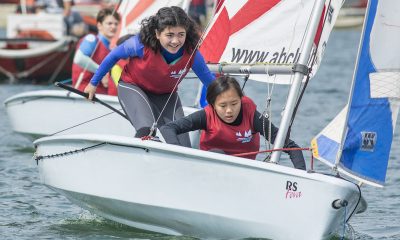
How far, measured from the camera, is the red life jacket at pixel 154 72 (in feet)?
21.1

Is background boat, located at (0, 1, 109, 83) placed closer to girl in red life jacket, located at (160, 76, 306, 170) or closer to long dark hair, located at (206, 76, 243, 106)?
girl in red life jacket, located at (160, 76, 306, 170)

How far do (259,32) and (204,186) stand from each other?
5.90 ft

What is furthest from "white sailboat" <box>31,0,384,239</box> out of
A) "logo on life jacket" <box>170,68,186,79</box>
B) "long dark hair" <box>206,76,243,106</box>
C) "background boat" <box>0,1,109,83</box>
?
"background boat" <box>0,1,109,83</box>

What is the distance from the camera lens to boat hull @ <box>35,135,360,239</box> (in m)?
5.38

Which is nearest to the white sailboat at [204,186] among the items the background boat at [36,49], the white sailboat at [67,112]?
the white sailboat at [67,112]

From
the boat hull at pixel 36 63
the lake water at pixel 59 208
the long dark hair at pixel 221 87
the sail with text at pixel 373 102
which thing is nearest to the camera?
the sail with text at pixel 373 102

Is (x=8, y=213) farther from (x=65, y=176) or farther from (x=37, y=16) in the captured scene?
(x=37, y=16)

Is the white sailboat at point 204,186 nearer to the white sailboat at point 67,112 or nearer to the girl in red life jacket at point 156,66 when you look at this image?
the girl in red life jacket at point 156,66

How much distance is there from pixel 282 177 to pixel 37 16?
14.3m

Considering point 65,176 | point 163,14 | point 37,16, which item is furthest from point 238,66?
point 37,16

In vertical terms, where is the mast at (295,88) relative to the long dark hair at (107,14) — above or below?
below

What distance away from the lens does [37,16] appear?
19.1m

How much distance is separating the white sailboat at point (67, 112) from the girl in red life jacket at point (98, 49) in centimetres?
30

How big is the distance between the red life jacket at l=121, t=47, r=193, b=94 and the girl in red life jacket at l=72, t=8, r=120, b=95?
3558 mm
